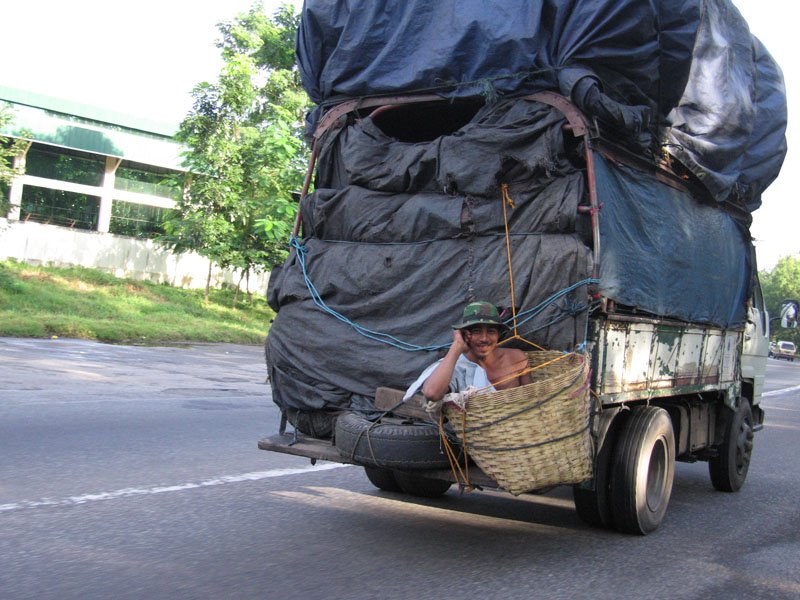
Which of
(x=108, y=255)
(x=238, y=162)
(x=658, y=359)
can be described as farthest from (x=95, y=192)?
(x=658, y=359)

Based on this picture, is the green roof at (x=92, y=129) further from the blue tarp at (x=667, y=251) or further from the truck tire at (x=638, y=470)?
the truck tire at (x=638, y=470)

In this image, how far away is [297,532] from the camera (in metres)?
5.23

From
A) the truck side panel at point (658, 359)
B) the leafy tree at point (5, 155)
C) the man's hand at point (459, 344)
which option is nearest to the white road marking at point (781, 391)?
the truck side panel at point (658, 359)

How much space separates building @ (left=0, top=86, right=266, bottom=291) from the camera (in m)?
29.7

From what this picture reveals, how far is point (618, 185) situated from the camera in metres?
5.55

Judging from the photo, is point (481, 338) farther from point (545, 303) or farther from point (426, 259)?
point (426, 259)

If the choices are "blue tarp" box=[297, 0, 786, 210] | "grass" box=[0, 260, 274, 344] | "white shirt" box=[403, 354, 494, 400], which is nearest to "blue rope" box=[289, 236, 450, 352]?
"white shirt" box=[403, 354, 494, 400]

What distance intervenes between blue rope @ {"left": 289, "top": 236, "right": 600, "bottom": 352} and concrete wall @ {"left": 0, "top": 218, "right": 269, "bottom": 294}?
23584mm

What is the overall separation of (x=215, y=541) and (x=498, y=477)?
1.74 meters

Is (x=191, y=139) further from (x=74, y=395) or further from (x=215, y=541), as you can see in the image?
(x=215, y=541)

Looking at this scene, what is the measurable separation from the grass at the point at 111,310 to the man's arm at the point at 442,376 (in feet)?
51.0

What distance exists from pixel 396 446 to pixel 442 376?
512 millimetres

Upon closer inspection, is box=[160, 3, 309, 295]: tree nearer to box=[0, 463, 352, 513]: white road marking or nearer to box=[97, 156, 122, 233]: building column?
box=[97, 156, 122, 233]: building column

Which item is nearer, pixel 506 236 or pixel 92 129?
pixel 506 236
